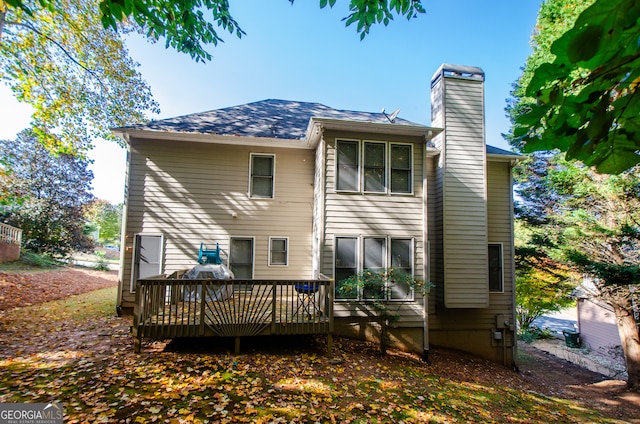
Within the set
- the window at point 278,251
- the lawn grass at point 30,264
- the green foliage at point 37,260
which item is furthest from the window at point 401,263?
Result: the green foliage at point 37,260

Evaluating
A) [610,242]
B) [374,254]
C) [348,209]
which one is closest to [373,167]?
[348,209]

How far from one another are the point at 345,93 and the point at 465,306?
11.7 meters

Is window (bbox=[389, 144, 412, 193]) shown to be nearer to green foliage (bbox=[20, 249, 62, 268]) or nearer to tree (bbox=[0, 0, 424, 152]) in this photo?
tree (bbox=[0, 0, 424, 152])

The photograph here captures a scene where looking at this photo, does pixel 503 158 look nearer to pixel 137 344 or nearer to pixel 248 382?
pixel 248 382

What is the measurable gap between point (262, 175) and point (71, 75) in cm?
990

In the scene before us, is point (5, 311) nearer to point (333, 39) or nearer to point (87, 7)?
point (87, 7)

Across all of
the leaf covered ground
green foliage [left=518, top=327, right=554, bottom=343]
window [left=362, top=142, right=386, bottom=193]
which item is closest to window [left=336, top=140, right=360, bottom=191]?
window [left=362, top=142, right=386, bottom=193]

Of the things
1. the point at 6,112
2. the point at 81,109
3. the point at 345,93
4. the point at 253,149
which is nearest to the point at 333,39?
the point at 253,149

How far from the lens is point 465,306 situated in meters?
8.27

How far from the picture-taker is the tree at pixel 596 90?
97cm

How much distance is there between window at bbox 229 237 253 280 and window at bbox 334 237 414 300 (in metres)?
2.63

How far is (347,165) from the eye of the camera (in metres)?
7.87

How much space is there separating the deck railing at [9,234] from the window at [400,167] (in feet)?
58.1

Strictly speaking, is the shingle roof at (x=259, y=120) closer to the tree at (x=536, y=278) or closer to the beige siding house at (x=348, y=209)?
the beige siding house at (x=348, y=209)
